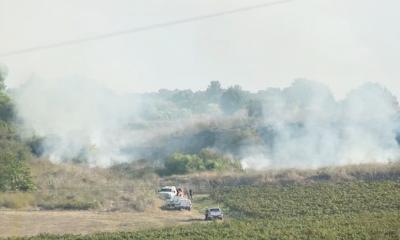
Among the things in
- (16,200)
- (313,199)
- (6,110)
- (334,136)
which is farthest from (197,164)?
(6,110)

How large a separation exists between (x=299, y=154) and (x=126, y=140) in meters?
21.6

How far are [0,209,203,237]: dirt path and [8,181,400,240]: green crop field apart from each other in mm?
2746

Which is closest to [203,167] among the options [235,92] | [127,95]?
[127,95]

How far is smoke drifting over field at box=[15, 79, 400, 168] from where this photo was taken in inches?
2571

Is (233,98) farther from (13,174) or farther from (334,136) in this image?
(13,174)

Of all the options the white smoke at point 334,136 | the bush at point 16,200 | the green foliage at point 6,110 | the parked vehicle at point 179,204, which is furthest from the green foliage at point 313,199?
the green foliage at point 6,110

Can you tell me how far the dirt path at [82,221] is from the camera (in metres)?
36.7

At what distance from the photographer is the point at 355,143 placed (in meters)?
65.9

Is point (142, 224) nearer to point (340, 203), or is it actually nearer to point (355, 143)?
point (340, 203)

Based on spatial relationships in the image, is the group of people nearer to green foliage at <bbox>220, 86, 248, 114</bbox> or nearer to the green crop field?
the green crop field

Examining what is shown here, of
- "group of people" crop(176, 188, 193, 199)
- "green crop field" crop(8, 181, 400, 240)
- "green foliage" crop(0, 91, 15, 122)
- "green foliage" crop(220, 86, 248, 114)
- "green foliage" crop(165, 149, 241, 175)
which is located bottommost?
"green crop field" crop(8, 181, 400, 240)

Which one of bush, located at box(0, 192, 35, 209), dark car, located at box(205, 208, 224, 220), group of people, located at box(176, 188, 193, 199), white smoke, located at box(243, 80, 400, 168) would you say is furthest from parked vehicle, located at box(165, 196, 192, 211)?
white smoke, located at box(243, 80, 400, 168)

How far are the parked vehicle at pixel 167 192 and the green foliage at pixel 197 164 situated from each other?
32.8 feet

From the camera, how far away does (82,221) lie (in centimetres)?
3922
